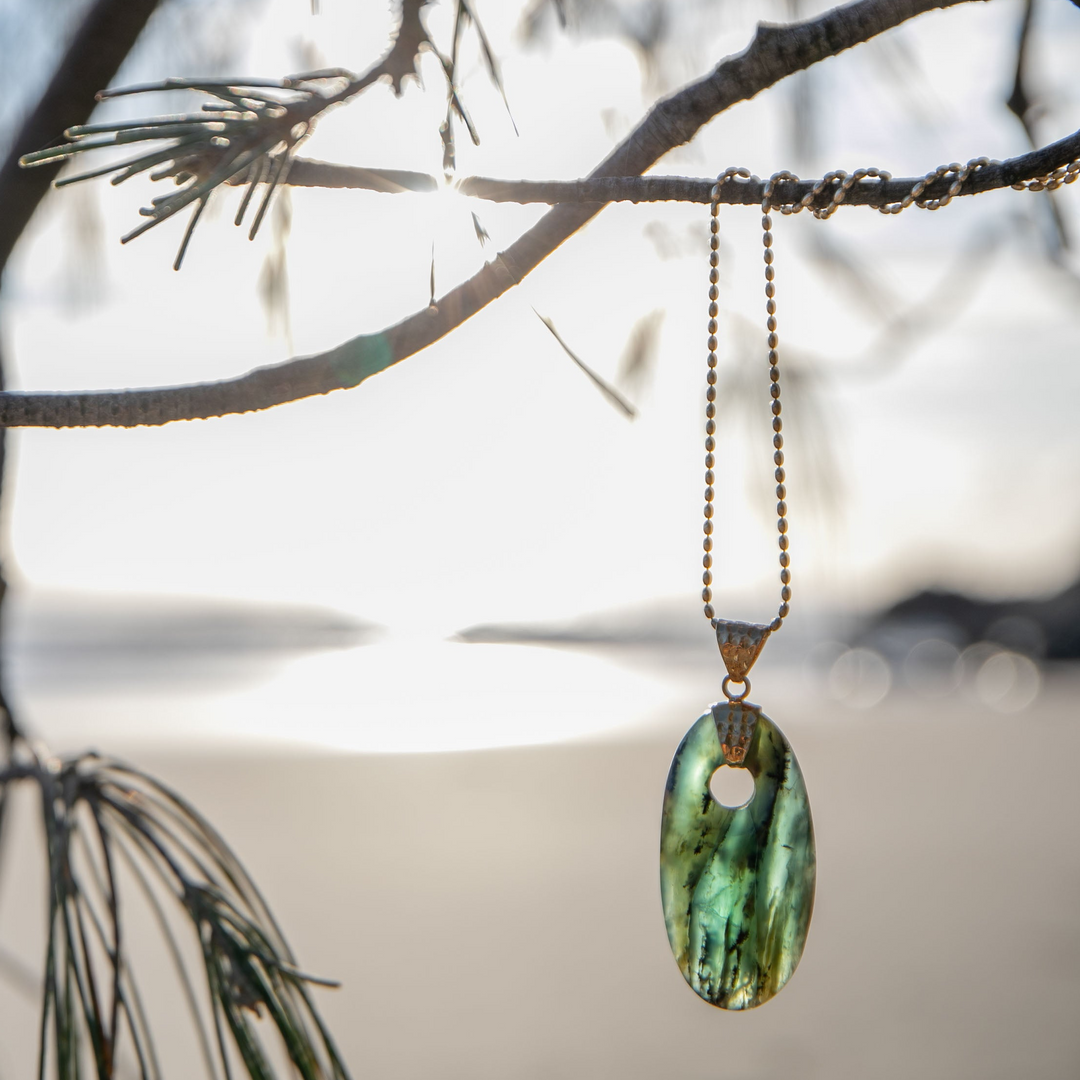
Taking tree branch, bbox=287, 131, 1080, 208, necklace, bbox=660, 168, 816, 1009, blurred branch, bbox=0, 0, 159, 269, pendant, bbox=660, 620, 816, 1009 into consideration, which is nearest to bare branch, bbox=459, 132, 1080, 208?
tree branch, bbox=287, 131, 1080, 208

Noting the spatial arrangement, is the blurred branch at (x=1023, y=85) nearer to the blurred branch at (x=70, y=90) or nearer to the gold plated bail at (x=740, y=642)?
the gold plated bail at (x=740, y=642)

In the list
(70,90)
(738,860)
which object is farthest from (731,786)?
(70,90)

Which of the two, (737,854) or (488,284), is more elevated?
(488,284)

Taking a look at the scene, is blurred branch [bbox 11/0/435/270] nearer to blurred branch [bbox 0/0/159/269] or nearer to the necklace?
the necklace

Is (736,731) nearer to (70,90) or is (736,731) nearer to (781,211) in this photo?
(781,211)

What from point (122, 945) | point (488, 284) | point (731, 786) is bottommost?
point (122, 945)

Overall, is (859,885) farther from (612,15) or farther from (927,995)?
(612,15)
